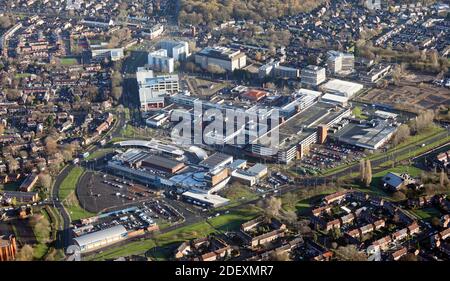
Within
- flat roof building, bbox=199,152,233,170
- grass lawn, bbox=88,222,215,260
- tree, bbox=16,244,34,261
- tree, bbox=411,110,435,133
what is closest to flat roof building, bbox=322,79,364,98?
tree, bbox=411,110,435,133

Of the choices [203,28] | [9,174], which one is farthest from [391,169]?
[203,28]

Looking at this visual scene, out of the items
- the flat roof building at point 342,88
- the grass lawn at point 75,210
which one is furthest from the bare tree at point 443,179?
the grass lawn at point 75,210

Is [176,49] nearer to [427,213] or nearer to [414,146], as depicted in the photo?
[414,146]

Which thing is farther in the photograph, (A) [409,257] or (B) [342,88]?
(B) [342,88]

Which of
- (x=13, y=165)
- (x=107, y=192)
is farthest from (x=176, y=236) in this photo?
(x=13, y=165)

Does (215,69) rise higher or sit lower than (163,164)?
higher
